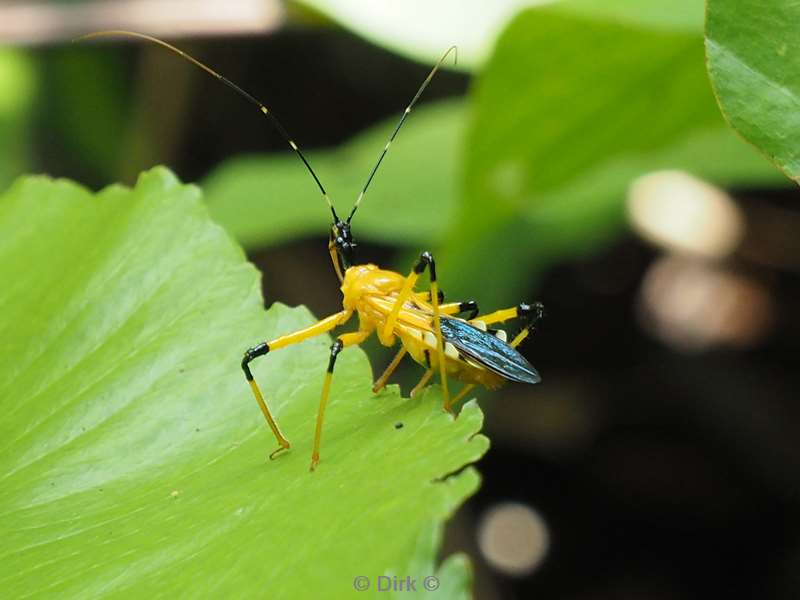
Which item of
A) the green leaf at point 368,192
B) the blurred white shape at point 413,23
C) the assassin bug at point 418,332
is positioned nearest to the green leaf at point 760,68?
the assassin bug at point 418,332

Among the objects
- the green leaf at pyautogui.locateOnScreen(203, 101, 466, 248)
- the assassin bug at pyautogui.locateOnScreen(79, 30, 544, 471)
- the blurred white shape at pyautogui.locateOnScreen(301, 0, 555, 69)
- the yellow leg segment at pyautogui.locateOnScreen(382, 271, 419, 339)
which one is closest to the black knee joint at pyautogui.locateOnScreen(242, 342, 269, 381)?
the assassin bug at pyautogui.locateOnScreen(79, 30, 544, 471)

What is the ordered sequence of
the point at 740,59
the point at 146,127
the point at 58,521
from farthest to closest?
the point at 146,127, the point at 58,521, the point at 740,59

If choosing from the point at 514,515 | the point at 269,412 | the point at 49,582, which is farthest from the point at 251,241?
the point at 49,582

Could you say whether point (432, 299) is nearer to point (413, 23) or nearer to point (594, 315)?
point (413, 23)

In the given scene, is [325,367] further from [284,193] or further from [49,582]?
[284,193]

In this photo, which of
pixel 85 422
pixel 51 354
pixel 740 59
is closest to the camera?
pixel 740 59

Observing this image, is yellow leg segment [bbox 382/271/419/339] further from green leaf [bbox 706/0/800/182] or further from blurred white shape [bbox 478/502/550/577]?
blurred white shape [bbox 478/502/550/577]
